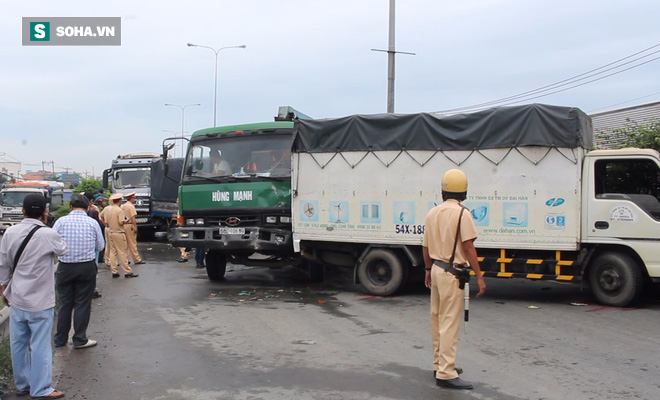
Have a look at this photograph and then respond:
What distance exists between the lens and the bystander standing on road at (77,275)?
6656 mm

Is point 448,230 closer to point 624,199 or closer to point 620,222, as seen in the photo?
point 620,222

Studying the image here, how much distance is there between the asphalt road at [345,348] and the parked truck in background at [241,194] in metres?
0.97

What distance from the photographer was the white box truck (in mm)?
8531

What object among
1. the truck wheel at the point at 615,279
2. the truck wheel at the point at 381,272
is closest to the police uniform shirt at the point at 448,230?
the truck wheel at the point at 615,279

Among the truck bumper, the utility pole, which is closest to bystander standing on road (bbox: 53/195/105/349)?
the truck bumper

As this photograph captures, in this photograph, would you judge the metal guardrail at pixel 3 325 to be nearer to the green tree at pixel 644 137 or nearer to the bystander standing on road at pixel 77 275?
the bystander standing on road at pixel 77 275

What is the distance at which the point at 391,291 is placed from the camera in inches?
388

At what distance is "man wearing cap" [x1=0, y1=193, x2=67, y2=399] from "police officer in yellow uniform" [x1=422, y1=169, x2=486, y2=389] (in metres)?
3.26

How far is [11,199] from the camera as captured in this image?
2609cm

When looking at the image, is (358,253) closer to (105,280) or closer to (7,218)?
(105,280)

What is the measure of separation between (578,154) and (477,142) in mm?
1411

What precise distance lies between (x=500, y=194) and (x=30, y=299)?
6379mm

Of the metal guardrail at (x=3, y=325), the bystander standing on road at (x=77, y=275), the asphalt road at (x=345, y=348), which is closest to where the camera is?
the asphalt road at (x=345, y=348)

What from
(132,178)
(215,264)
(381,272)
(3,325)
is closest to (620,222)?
(381,272)
